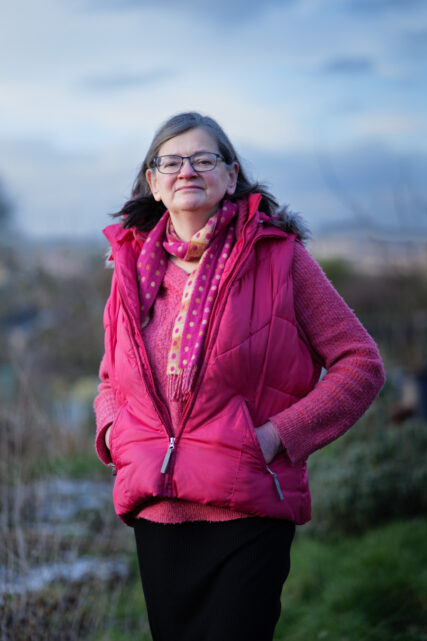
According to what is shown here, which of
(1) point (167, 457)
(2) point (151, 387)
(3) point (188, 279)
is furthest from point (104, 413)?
(3) point (188, 279)

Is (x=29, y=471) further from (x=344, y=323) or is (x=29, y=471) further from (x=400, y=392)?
(x=400, y=392)

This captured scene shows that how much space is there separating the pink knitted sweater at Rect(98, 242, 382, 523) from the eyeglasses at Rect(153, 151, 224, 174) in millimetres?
370

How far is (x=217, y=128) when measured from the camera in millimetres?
2230

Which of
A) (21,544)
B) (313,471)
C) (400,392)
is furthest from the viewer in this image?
(400,392)

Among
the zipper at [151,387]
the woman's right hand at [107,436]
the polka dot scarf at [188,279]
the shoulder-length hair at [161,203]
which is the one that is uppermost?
the shoulder-length hair at [161,203]

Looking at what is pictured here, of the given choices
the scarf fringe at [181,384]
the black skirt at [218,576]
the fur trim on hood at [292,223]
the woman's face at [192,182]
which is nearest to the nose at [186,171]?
the woman's face at [192,182]

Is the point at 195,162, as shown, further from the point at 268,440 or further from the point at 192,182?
the point at 268,440

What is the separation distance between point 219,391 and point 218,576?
1.74 feet

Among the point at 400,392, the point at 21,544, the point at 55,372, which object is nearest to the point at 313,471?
the point at 400,392

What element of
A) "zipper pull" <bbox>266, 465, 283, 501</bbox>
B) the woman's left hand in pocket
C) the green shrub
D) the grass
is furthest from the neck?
the green shrub

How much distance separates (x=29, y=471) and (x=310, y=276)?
285cm

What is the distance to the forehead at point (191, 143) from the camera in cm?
215

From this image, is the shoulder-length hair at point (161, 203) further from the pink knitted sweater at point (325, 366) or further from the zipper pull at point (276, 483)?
the zipper pull at point (276, 483)

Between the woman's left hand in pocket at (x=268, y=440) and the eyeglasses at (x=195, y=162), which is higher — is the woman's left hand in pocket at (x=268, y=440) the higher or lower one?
the lower one
